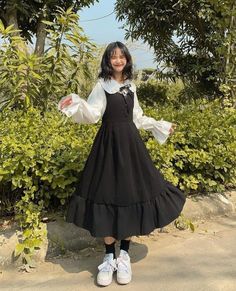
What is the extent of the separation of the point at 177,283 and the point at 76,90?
2388mm

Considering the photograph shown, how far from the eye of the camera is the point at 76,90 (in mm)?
4539

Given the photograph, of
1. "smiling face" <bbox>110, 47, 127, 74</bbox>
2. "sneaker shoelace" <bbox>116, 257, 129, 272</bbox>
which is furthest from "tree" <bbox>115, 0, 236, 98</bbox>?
"sneaker shoelace" <bbox>116, 257, 129, 272</bbox>

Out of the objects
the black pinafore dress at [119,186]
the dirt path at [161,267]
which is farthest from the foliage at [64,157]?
the black pinafore dress at [119,186]

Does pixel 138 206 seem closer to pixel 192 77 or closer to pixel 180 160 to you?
pixel 180 160

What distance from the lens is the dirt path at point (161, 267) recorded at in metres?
2.80

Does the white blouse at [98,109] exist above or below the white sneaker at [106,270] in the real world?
above

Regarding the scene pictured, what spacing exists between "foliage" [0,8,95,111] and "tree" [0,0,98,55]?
1082 millimetres

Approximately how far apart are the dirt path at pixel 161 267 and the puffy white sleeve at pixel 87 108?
1043 mm

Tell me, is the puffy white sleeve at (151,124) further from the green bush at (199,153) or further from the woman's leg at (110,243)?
the woman's leg at (110,243)

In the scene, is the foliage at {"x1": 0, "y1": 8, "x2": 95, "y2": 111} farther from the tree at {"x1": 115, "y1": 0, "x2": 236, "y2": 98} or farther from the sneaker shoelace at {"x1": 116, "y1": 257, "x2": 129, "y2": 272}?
the tree at {"x1": 115, "y1": 0, "x2": 236, "y2": 98}

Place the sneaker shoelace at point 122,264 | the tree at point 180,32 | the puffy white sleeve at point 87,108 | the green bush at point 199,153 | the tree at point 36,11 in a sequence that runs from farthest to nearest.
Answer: the tree at point 180,32 → the tree at point 36,11 → the green bush at point 199,153 → the sneaker shoelace at point 122,264 → the puffy white sleeve at point 87,108

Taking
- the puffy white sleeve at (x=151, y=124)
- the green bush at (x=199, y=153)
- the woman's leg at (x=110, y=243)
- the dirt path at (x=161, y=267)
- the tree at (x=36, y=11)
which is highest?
the tree at (x=36, y=11)

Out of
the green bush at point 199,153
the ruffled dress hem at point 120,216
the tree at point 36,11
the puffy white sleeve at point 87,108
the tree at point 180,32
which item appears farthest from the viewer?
the tree at point 180,32

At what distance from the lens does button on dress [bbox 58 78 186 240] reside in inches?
108
